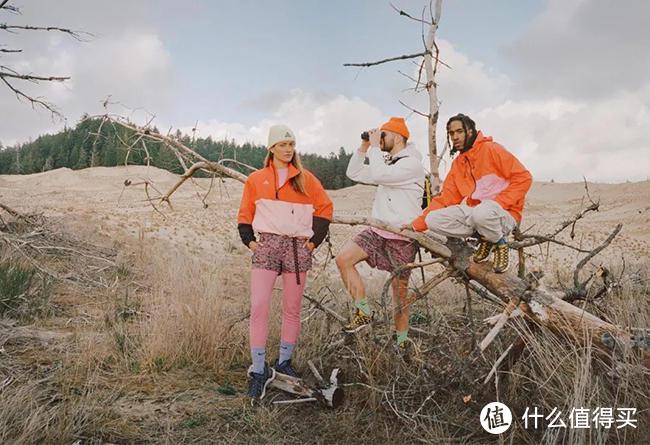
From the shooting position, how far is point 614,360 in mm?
3408

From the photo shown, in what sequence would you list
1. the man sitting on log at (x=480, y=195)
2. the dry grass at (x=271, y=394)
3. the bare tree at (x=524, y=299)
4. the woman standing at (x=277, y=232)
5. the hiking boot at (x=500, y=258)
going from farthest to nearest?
1. the woman standing at (x=277, y=232)
2. the hiking boot at (x=500, y=258)
3. the man sitting on log at (x=480, y=195)
4. the bare tree at (x=524, y=299)
5. the dry grass at (x=271, y=394)

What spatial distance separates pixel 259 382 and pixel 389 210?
165 centimetres

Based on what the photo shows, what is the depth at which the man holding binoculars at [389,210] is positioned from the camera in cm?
415

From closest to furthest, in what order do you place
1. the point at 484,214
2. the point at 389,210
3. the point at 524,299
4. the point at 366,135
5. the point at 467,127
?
the point at 484,214
the point at 524,299
the point at 467,127
the point at 389,210
the point at 366,135

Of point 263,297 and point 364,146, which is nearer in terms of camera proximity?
point 263,297

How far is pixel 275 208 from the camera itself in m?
4.11

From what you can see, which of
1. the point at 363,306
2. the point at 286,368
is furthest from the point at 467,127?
the point at 286,368

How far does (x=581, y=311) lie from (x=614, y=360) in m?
0.38

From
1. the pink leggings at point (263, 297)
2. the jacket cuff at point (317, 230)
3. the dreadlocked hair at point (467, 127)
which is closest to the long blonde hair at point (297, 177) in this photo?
the jacket cuff at point (317, 230)

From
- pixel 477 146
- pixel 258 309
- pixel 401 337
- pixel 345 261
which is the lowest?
pixel 401 337

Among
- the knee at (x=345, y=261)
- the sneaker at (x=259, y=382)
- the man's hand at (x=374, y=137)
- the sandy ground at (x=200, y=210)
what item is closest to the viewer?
the sneaker at (x=259, y=382)

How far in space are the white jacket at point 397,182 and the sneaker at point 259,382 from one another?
58.2 inches

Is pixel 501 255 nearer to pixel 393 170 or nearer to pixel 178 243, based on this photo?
pixel 393 170

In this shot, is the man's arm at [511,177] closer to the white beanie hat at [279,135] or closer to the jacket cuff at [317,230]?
the jacket cuff at [317,230]
